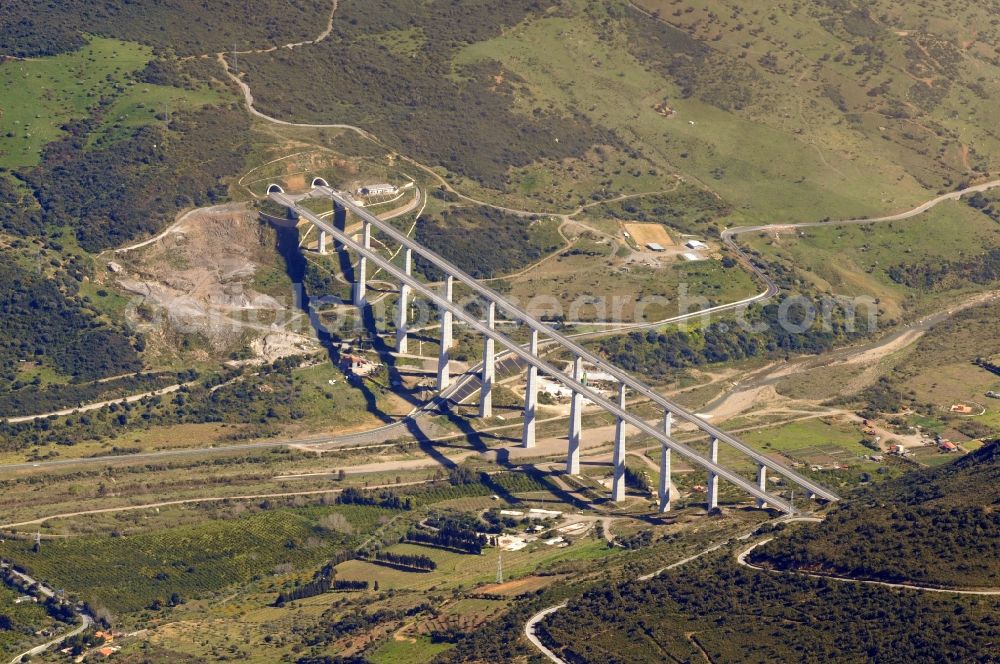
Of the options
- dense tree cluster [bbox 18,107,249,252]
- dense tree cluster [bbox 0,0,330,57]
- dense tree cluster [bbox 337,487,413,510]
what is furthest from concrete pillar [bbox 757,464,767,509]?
dense tree cluster [bbox 0,0,330,57]

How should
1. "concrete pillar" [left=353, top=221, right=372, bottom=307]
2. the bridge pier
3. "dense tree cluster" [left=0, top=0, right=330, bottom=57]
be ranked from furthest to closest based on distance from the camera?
"dense tree cluster" [left=0, top=0, right=330, bottom=57], the bridge pier, "concrete pillar" [left=353, top=221, right=372, bottom=307]

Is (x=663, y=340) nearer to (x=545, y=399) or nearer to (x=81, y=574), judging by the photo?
(x=545, y=399)

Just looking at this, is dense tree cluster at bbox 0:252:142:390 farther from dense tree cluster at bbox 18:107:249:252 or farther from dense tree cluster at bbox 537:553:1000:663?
dense tree cluster at bbox 537:553:1000:663

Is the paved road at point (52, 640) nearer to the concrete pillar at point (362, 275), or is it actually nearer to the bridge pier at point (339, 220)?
the concrete pillar at point (362, 275)

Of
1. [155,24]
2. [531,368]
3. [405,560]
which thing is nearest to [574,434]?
[531,368]

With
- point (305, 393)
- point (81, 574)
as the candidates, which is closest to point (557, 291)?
point (305, 393)

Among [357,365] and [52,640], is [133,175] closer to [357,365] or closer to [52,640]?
[357,365]
